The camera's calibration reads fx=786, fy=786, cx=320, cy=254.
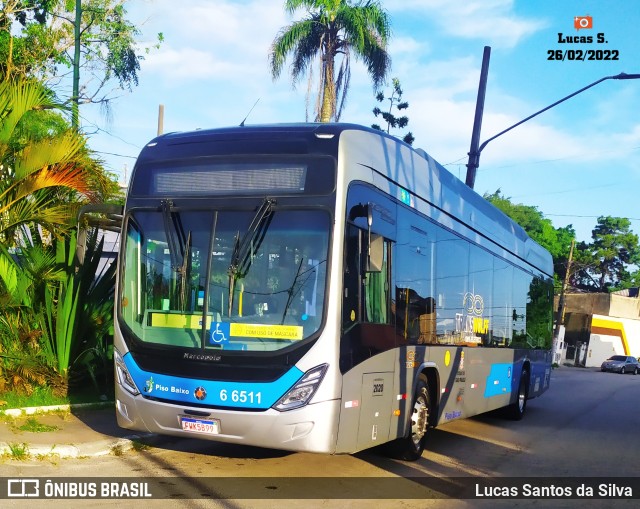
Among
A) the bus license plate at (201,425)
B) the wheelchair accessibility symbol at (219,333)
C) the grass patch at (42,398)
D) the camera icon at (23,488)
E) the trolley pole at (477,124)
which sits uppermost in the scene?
the trolley pole at (477,124)

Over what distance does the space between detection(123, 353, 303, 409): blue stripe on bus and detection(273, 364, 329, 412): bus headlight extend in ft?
0.15

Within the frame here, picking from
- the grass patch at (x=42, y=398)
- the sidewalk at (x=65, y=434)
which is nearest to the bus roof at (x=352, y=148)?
the sidewalk at (x=65, y=434)

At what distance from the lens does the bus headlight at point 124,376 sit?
25.5ft

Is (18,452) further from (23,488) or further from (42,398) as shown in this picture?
(42,398)

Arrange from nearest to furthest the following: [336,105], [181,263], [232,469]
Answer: [181,263] < [232,469] < [336,105]

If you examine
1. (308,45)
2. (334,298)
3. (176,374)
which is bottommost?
(176,374)

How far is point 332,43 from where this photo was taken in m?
29.5

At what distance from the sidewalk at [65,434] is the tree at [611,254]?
3003 inches

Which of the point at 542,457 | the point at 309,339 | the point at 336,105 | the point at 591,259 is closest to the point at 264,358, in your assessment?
the point at 309,339

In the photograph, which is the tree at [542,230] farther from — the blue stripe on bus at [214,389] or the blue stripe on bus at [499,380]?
the blue stripe on bus at [214,389]

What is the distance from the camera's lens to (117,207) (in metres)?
8.96

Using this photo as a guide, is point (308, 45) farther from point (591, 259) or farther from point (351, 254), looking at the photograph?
point (591, 259)

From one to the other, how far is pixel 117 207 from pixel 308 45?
2188 cm

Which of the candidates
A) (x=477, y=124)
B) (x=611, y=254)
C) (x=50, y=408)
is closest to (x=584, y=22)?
(x=477, y=124)
